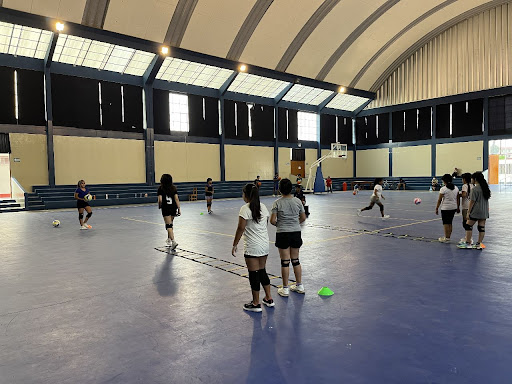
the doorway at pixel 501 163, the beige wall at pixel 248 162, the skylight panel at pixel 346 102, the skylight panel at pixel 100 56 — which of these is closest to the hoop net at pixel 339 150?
the skylight panel at pixel 346 102

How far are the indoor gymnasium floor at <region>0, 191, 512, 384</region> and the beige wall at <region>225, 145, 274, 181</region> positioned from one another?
24903mm

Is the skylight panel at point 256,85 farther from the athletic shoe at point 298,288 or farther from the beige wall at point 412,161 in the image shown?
the athletic shoe at point 298,288

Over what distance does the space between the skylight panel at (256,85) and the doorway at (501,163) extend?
66.0ft

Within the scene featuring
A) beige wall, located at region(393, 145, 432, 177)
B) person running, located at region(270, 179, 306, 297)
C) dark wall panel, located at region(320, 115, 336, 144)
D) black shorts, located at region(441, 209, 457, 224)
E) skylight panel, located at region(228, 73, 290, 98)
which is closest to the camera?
person running, located at region(270, 179, 306, 297)

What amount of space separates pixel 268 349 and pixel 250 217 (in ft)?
5.83

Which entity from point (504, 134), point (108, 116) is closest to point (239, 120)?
point (108, 116)

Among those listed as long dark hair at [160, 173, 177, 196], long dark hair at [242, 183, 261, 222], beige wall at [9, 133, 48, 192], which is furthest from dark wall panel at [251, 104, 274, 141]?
long dark hair at [242, 183, 261, 222]

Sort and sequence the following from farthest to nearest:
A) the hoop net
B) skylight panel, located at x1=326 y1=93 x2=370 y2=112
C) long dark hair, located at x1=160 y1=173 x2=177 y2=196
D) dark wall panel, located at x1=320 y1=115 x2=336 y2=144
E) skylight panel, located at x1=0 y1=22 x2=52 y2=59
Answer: dark wall panel, located at x1=320 y1=115 x2=336 y2=144 < skylight panel, located at x1=326 y1=93 x2=370 y2=112 < the hoop net < skylight panel, located at x1=0 y1=22 x2=52 y2=59 < long dark hair, located at x1=160 y1=173 x2=177 y2=196

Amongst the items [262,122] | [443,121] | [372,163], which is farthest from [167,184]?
[372,163]

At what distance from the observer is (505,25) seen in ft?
106

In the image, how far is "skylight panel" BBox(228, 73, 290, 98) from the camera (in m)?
32.9

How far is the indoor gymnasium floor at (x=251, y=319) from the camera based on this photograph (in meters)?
3.57

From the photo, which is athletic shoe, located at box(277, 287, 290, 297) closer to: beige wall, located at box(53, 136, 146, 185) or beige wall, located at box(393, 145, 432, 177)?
beige wall, located at box(53, 136, 146, 185)

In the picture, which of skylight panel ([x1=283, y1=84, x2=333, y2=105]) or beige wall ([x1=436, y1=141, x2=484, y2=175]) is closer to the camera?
beige wall ([x1=436, y1=141, x2=484, y2=175])
